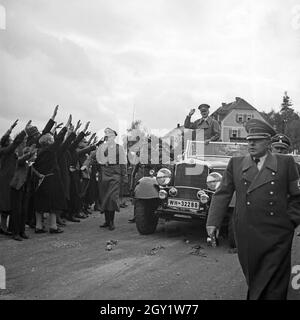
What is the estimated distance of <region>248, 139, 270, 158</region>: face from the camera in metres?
3.70

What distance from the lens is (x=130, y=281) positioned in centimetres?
500

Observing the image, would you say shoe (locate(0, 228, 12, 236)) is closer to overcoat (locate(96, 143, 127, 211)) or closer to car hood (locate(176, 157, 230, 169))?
overcoat (locate(96, 143, 127, 211))

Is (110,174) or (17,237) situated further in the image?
(110,174)

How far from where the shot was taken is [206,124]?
941cm

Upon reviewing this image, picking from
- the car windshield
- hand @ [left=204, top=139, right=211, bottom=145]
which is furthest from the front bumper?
hand @ [left=204, top=139, right=211, bottom=145]

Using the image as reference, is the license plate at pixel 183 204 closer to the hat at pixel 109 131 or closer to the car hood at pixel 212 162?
the car hood at pixel 212 162

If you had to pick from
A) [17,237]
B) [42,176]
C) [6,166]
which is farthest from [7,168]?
[17,237]

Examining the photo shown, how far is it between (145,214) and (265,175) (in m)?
4.74

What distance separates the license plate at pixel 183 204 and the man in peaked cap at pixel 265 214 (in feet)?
12.0

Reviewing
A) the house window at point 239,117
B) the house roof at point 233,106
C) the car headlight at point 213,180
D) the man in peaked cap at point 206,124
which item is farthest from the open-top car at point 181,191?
the house roof at point 233,106

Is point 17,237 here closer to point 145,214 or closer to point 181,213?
point 145,214

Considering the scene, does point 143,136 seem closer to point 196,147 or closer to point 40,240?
point 196,147

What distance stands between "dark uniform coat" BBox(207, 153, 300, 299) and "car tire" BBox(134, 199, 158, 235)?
4480mm
